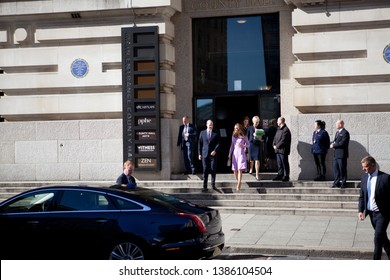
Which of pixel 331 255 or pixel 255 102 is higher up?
pixel 255 102

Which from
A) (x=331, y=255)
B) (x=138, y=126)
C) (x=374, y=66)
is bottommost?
(x=331, y=255)

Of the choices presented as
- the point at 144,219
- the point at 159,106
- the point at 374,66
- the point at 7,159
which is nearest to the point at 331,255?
the point at 144,219

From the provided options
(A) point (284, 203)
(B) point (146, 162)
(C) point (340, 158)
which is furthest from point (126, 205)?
(B) point (146, 162)

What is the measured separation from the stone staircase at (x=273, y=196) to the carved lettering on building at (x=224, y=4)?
5.35 meters

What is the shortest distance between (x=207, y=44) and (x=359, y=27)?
→ 4914 millimetres

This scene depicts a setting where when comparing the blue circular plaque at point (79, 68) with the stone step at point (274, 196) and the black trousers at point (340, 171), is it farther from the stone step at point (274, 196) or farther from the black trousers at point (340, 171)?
the black trousers at point (340, 171)

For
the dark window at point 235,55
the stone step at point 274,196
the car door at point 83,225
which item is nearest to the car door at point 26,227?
the car door at point 83,225

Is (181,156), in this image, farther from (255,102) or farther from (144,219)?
(144,219)

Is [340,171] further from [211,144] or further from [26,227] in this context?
[26,227]

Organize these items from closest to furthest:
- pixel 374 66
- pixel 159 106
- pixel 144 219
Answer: pixel 144 219, pixel 374 66, pixel 159 106

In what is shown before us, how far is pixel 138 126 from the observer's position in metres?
20.4

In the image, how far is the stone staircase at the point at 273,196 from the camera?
17.0 meters

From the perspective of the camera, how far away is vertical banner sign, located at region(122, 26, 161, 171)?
20312mm

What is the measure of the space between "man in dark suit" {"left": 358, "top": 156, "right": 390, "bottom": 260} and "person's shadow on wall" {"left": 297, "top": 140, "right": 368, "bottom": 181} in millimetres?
8258
